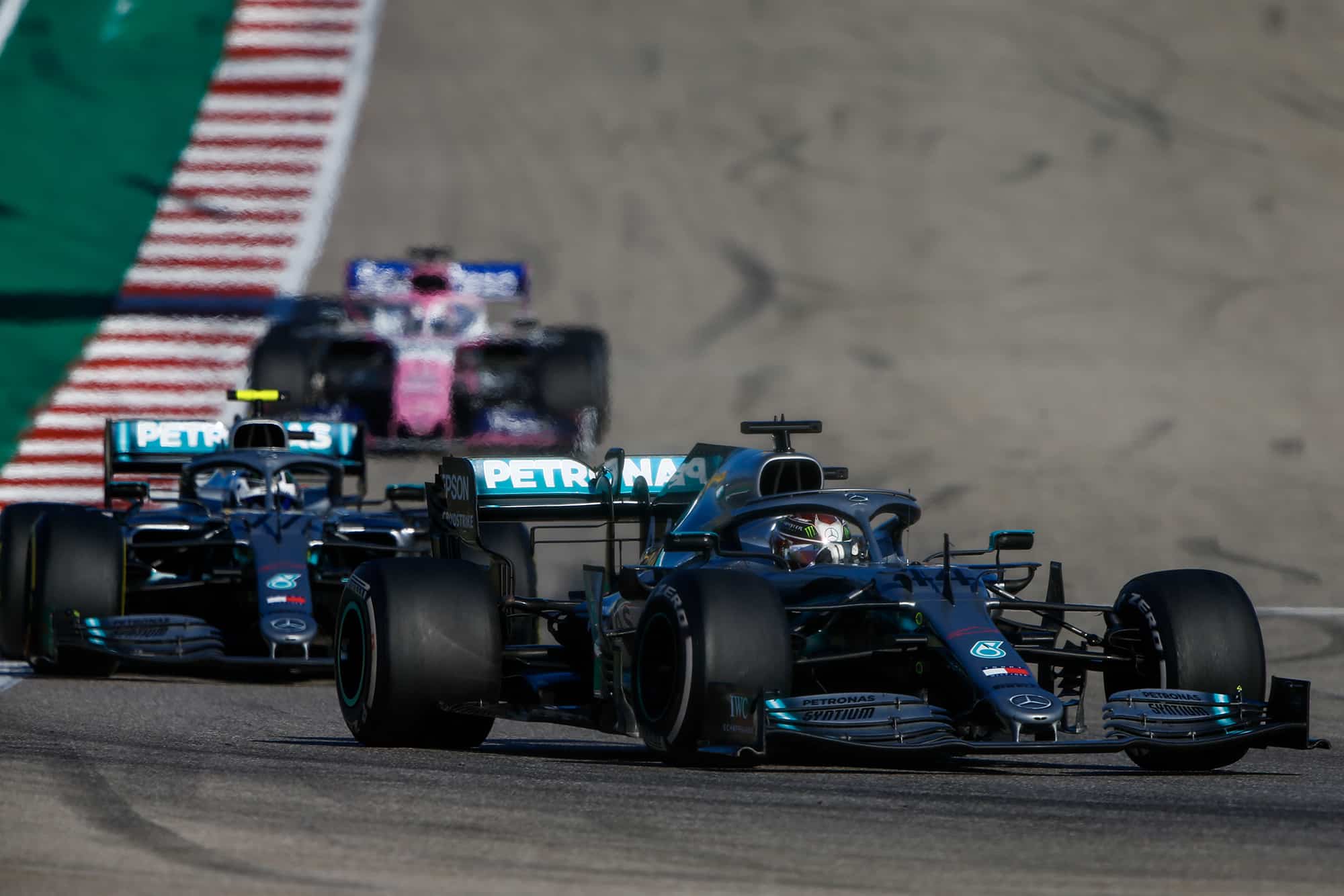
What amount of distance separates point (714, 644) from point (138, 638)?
649cm

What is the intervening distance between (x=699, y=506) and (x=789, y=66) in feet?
91.8

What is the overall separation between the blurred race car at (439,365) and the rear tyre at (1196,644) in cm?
1354

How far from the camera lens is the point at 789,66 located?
38.0 m

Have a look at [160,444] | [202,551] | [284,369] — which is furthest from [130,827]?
[284,369]

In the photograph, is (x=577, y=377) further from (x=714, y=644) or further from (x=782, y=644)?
(x=714, y=644)

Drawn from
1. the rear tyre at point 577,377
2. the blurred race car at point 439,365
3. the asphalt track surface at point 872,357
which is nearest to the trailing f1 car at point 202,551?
the asphalt track surface at point 872,357

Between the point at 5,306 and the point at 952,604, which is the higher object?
the point at 5,306

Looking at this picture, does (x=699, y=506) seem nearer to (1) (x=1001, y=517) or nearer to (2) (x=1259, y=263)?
(1) (x=1001, y=517)

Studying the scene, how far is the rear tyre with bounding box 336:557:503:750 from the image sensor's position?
33.9 feet

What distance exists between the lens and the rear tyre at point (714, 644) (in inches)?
353

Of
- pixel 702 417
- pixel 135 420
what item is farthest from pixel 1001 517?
pixel 135 420

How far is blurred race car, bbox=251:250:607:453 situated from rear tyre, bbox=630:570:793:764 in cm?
1385

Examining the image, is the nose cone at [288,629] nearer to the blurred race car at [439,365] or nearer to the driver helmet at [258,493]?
the driver helmet at [258,493]

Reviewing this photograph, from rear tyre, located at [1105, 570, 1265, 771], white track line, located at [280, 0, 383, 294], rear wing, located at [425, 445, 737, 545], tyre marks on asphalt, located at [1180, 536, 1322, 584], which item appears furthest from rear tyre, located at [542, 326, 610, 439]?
rear tyre, located at [1105, 570, 1265, 771]
